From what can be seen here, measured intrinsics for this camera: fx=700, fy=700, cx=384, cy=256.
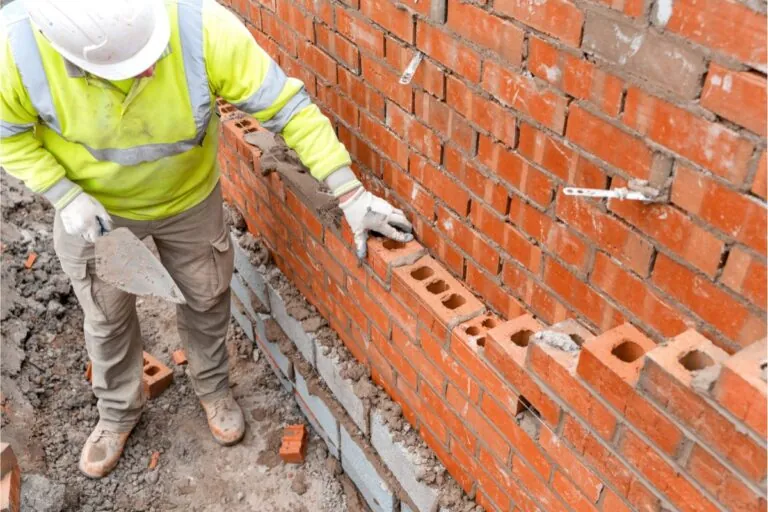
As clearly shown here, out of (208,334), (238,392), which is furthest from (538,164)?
(238,392)

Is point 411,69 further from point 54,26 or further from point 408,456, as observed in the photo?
point 408,456

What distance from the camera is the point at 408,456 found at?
2783 millimetres

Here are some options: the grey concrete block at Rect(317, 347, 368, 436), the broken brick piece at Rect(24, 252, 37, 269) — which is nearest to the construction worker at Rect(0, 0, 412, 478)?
the grey concrete block at Rect(317, 347, 368, 436)

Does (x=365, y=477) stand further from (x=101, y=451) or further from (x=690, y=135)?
(x=690, y=135)

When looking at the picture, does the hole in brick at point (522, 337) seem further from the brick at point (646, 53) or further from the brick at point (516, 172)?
the brick at point (646, 53)

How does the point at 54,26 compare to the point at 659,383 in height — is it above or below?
above

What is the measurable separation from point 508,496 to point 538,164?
1161mm

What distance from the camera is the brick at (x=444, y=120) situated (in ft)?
7.30

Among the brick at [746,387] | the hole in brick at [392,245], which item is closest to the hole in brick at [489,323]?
the hole in brick at [392,245]

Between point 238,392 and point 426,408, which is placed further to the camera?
point 238,392

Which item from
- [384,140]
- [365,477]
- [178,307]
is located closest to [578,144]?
[384,140]

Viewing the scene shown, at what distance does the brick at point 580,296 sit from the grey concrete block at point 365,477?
54.1 inches

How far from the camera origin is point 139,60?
2.31 meters

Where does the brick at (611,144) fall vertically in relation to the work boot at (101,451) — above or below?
above
